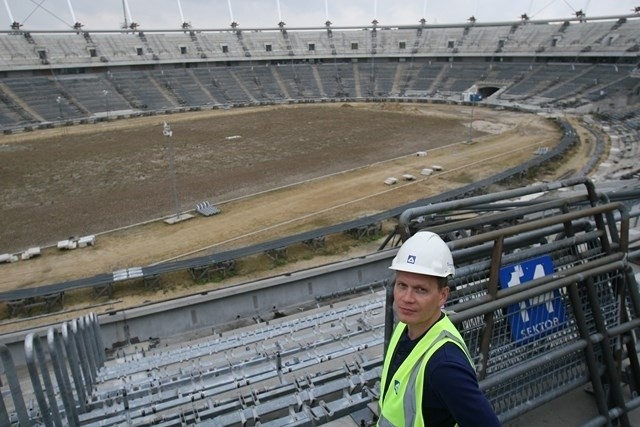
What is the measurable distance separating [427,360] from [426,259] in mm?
533

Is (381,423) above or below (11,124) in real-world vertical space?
below

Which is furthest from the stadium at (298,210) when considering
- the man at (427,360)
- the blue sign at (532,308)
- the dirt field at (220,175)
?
the man at (427,360)

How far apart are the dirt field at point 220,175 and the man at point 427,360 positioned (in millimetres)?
13580

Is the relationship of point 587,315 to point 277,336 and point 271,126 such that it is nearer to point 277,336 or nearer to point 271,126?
point 277,336

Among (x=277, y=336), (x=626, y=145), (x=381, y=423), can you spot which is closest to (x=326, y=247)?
(x=277, y=336)

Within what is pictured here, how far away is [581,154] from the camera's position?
97.7ft

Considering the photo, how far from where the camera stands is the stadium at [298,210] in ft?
13.8

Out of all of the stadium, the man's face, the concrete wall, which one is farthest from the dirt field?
the man's face

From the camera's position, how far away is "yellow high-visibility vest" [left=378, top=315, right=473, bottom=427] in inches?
89.9

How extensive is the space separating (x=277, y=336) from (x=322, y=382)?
3.09m

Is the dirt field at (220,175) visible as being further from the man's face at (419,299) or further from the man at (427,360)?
the man's face at (419,299)

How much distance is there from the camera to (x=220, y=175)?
27922mm

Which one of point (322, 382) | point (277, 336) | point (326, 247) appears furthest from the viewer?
point (326, 247)

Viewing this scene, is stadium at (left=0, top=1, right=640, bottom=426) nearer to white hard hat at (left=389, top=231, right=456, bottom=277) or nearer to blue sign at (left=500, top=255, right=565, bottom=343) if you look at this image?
blue sign at (left=500, top=255, right=565, bottom=343)
